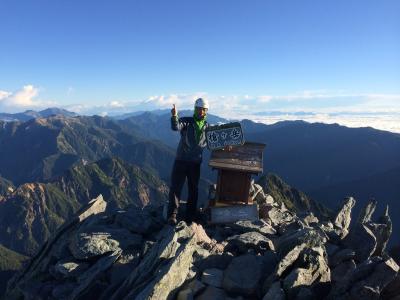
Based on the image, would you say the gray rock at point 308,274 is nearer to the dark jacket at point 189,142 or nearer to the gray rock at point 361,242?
the gray rock at point 361,242

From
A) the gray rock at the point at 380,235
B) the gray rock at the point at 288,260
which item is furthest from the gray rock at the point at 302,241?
the gray rock at the point at 380,235

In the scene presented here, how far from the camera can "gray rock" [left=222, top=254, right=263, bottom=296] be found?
12.9m

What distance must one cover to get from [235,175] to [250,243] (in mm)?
5261

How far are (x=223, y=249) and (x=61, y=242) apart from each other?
9.14 m

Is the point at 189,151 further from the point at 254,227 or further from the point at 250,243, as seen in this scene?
the point at 250,243

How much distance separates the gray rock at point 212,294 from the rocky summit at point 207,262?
0.10 feet

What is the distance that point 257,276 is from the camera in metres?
13.3

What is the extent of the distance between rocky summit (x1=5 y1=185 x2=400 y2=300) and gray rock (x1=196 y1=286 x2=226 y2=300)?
0.03 m

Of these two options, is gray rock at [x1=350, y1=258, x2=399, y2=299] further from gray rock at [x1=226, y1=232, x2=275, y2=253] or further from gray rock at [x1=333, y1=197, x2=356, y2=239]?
gray rock at [x1=333, y1=197, x2=356, y2=239]

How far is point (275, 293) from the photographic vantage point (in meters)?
11.6

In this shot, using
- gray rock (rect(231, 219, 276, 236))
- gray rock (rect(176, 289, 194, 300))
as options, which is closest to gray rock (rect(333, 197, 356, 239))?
gray rock (rect(231, 219, 276, 236))

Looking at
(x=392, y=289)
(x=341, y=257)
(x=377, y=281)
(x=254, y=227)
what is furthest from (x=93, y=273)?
(x=392, y=289)

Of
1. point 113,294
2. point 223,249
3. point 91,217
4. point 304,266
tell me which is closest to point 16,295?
point 91,217

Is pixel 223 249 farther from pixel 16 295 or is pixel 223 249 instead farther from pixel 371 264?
pixel 16 295
